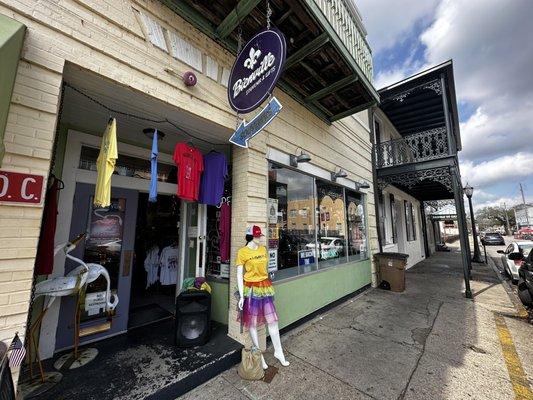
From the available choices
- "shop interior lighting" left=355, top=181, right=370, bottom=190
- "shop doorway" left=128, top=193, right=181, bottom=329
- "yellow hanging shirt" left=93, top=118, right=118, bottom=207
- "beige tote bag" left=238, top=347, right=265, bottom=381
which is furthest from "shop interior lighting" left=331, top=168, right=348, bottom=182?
"yellow hanging shirt" left=93, top=118, right=118, bottom=207

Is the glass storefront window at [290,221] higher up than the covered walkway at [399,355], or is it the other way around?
the glass storefront window at [290,221]

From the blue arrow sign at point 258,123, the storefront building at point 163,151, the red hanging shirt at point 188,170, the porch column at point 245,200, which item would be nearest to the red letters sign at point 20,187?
the storefront building at point 163,151

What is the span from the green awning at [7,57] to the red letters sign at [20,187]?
35cm

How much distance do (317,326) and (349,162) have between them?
15.7 feet

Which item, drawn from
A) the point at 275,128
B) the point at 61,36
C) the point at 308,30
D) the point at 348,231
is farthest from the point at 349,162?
the point at 61,36

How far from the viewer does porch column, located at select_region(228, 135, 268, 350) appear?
12.7ft

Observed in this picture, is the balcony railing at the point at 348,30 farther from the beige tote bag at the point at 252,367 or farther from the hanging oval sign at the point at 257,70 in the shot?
the beige tote bag at the point at 252,367

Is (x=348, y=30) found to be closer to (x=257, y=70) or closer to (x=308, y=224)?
(x=257, y=70)

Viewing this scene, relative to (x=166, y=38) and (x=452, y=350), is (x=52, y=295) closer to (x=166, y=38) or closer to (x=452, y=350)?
(x=166, y=38)

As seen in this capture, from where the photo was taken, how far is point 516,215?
66.1 metres

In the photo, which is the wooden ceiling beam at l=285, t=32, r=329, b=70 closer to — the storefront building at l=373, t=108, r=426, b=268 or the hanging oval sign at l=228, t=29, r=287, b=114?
the hanging oval sign at l=228, t=29, r=287, b=114

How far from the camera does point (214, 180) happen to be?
4.17 meters

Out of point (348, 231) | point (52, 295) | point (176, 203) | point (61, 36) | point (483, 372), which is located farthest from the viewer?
point (348, 231)

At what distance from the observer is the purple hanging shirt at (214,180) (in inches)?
162
